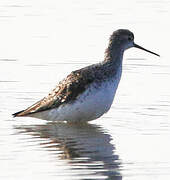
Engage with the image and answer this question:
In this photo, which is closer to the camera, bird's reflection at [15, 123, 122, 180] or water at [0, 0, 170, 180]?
bird's reflection at [15, 123, 122, 180]

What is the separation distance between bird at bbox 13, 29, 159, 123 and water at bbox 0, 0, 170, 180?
22 cm

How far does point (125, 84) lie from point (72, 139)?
3829 mm

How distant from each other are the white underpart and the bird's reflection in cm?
19

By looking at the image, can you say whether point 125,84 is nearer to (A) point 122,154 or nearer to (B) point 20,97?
(B) point 20,97

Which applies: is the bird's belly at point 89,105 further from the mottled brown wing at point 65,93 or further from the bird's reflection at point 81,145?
the bird's reflection at point 81,145

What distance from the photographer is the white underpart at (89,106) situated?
590 inches

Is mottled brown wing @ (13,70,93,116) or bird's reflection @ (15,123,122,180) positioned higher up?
mottled brown wing @ (13,70,93,116)

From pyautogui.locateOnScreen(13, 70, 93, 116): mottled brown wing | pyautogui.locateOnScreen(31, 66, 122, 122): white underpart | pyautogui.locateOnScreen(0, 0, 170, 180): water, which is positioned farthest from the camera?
pyautogui.locateOnScreen(13, 70, 93, 116): mottled brown wing

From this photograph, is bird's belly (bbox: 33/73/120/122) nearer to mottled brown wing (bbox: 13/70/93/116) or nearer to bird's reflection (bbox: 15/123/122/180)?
mottled brown wing (bbox: 13/70/93/116)

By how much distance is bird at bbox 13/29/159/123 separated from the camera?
49.2 ft

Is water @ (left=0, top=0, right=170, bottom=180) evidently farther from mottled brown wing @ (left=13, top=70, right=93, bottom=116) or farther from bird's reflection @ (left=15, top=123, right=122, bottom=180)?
mottled brown wing @ (left=13, top=70, right=93, bottom=116)

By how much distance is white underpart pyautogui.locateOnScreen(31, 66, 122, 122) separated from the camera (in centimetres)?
1498

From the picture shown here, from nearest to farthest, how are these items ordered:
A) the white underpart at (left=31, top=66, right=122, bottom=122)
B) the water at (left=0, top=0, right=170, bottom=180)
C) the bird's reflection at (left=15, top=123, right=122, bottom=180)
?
the bird's reflection at (left=15, top=123, right=122, bottom=180)
the water at (left=0, top=0, right=170, bottom=180)
the white underpart at (left=31, top=66, right=122, bottom=122)

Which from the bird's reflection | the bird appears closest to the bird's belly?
the bird
